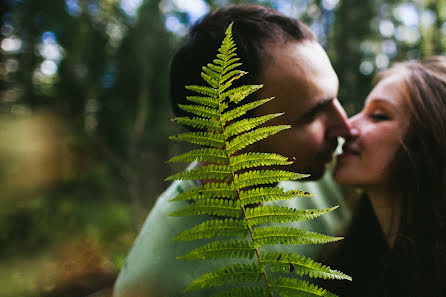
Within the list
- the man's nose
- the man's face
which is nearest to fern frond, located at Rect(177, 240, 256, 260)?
the man's face

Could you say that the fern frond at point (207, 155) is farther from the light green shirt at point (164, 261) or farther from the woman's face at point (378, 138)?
the woman's face at point (378, 138)

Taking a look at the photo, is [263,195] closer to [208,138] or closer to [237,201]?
[237,201]

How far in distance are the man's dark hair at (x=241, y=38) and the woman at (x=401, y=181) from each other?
59 cm

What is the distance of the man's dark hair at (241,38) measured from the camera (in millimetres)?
1283

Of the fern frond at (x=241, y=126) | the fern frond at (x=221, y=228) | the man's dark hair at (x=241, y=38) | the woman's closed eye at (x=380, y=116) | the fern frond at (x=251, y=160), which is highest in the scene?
the man's dark hair at (x=241, y=38)

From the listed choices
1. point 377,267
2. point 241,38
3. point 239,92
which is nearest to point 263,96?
point 241,38

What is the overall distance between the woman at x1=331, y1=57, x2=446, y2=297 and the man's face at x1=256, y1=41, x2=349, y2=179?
286 millimetres

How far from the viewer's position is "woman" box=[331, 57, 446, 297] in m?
1.25

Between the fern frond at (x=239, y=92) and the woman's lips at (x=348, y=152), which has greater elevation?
the fern frond at (x=239, y=92)

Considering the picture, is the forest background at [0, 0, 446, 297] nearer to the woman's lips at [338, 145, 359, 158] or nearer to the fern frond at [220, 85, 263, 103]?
the woman's lips at [338, 145, 359, 158]

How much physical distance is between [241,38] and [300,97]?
383mm

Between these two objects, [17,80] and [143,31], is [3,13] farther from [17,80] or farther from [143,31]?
[143,31]

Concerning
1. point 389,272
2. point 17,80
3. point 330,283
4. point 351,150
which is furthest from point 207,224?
point 17,80

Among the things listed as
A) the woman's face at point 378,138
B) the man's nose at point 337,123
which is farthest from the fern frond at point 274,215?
the woman's face at point 378,138
